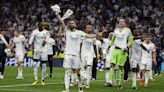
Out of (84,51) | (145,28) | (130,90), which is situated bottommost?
(130,90)

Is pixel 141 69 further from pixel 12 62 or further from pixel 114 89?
pixel 12 62

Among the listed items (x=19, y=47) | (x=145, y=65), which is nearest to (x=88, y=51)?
(x=145, y=65)

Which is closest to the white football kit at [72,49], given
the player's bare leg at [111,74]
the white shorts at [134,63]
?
the player's bare leg at [111,74]

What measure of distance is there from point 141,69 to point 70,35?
21.2 ft

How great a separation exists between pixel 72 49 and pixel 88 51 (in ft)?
14.4

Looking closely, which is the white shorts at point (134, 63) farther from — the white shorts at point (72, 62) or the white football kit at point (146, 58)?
the white shorts at point (72, 62)

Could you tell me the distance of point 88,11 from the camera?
5362cm

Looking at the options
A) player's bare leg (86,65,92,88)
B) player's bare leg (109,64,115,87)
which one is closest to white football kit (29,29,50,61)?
player's bare leg (86,65,92,88)

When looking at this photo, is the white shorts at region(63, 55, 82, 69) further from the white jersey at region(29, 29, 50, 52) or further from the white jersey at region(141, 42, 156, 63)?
the white jersey at region(141, 42, 156, 63)

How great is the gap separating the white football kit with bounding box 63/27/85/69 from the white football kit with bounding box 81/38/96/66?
156 inches

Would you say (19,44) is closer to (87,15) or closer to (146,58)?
(146,58)

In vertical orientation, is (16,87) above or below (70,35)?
below

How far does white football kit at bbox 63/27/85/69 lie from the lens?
20422 millimetres

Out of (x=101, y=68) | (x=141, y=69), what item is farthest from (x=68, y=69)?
(x=101, y=68)
